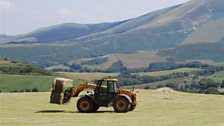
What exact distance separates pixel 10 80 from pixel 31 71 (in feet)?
134

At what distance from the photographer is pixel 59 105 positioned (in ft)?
130

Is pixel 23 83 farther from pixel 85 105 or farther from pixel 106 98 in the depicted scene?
pixel 106 98

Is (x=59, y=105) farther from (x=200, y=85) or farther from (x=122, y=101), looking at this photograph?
(x=200, y=85)

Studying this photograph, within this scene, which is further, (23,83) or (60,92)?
(23,83)

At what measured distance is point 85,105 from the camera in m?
35.1

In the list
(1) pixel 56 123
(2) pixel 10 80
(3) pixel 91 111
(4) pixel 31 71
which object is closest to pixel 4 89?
(2) pixel 10 80

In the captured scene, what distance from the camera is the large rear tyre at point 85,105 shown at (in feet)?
115

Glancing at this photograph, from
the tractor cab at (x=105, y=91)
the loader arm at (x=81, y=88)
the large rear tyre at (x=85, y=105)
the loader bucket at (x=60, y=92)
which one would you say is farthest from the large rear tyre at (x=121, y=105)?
the loader bucket at (x=60, y=92)

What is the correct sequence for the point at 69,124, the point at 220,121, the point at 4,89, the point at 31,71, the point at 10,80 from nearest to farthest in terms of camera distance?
the point at 69,124 → the point at 220,121 → the point at 4,89 → the point at 10,80 → the point at 31,71

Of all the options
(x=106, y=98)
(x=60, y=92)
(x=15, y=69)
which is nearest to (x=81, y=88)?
(x=60, y=92)

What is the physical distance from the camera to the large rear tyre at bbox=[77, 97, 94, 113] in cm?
3491

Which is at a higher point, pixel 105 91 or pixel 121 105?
pixel 105 91

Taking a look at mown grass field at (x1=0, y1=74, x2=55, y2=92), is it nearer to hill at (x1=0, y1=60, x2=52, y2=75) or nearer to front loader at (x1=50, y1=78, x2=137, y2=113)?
hill at (x1=0, y1=60, x2=52, y2=75)

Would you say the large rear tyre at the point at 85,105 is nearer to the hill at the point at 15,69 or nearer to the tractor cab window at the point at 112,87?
the tractor cab window at the point at 112,87
